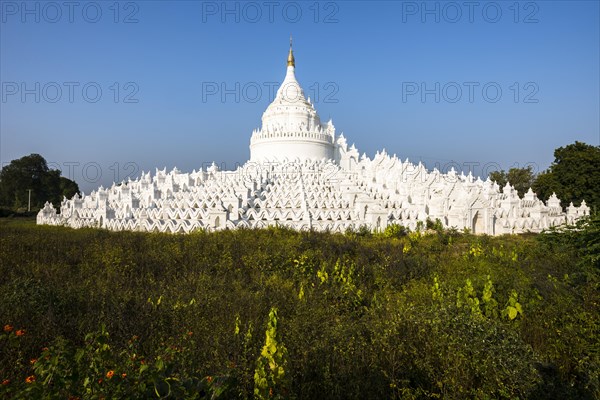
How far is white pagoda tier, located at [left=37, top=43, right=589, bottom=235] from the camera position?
76.9 ft

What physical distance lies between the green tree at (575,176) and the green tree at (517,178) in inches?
346

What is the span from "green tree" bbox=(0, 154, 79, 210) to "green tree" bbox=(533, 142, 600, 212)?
6549 centimetres

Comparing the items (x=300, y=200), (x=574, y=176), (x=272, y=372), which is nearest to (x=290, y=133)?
(x=300, y=200)

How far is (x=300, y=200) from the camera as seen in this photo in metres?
25.5

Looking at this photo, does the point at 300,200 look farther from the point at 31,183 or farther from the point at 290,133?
the point at 31,183

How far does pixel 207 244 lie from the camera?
16.0m

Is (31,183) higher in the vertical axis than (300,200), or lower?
higher

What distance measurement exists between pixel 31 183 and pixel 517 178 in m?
70.6

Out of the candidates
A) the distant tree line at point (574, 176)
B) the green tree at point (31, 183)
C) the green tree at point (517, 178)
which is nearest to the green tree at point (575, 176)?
the distant tree line at point (574, 176)

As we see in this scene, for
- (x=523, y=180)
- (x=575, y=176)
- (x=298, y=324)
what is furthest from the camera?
(x=523, y=180)

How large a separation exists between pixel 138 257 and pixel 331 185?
55.6ft

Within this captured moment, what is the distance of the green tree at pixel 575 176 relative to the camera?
4000 cm

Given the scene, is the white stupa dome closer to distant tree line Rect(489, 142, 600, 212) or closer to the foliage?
Answer: distant tree line Rect(489, 142, 600, 212)

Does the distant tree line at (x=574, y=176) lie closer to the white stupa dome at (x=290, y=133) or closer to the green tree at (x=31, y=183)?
the white stupa dome at (x=290, y=133)
